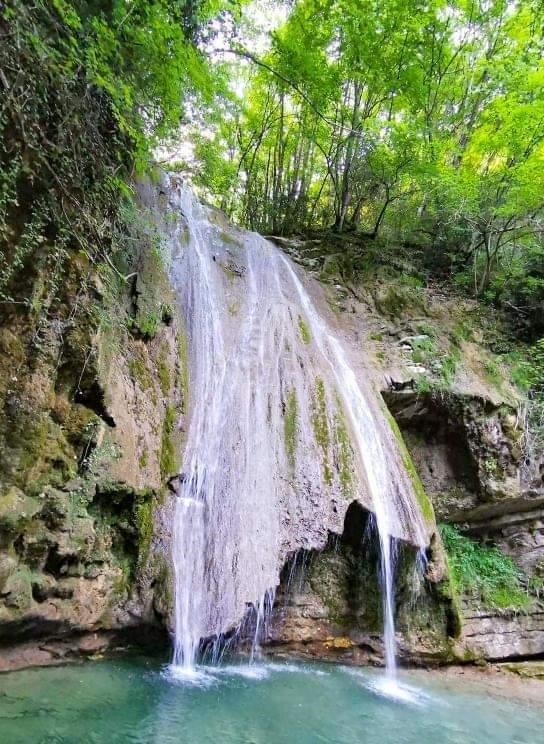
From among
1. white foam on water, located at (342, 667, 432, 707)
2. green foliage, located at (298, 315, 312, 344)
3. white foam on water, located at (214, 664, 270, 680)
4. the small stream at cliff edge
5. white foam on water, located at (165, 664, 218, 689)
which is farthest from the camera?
green foliage, located at (298, 315, 312, 344)

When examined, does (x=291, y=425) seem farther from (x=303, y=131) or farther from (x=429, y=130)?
(x=303, y=131)

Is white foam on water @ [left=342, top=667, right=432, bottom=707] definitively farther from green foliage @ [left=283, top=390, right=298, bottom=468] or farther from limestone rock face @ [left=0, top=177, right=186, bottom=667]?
green foliage @ [left=283, top=390, right=298, bottom=468]

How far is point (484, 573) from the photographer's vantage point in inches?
322

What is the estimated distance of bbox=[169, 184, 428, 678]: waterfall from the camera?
5324 millimetres

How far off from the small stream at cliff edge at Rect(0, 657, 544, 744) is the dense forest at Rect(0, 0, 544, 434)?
10.7 feet

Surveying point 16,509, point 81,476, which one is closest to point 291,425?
point 81,476

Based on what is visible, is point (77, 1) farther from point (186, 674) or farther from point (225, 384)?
point (186, 674)

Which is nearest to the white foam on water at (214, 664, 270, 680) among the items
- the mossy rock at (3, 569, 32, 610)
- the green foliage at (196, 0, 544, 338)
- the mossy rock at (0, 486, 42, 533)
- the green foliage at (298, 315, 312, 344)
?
the mossy rock at (3, 569, 32, 610)

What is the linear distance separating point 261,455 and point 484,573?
4.84m

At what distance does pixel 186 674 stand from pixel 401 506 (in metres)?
3.41

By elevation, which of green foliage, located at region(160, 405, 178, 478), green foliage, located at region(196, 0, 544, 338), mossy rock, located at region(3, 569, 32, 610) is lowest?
mossy rock, located at region(3, 569, 32, 610)

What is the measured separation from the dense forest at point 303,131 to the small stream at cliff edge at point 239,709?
3.27m

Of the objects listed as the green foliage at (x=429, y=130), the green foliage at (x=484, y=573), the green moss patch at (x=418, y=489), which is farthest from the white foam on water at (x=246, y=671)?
the green foliage at (x=429, y=130)

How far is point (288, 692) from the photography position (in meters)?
4.75
